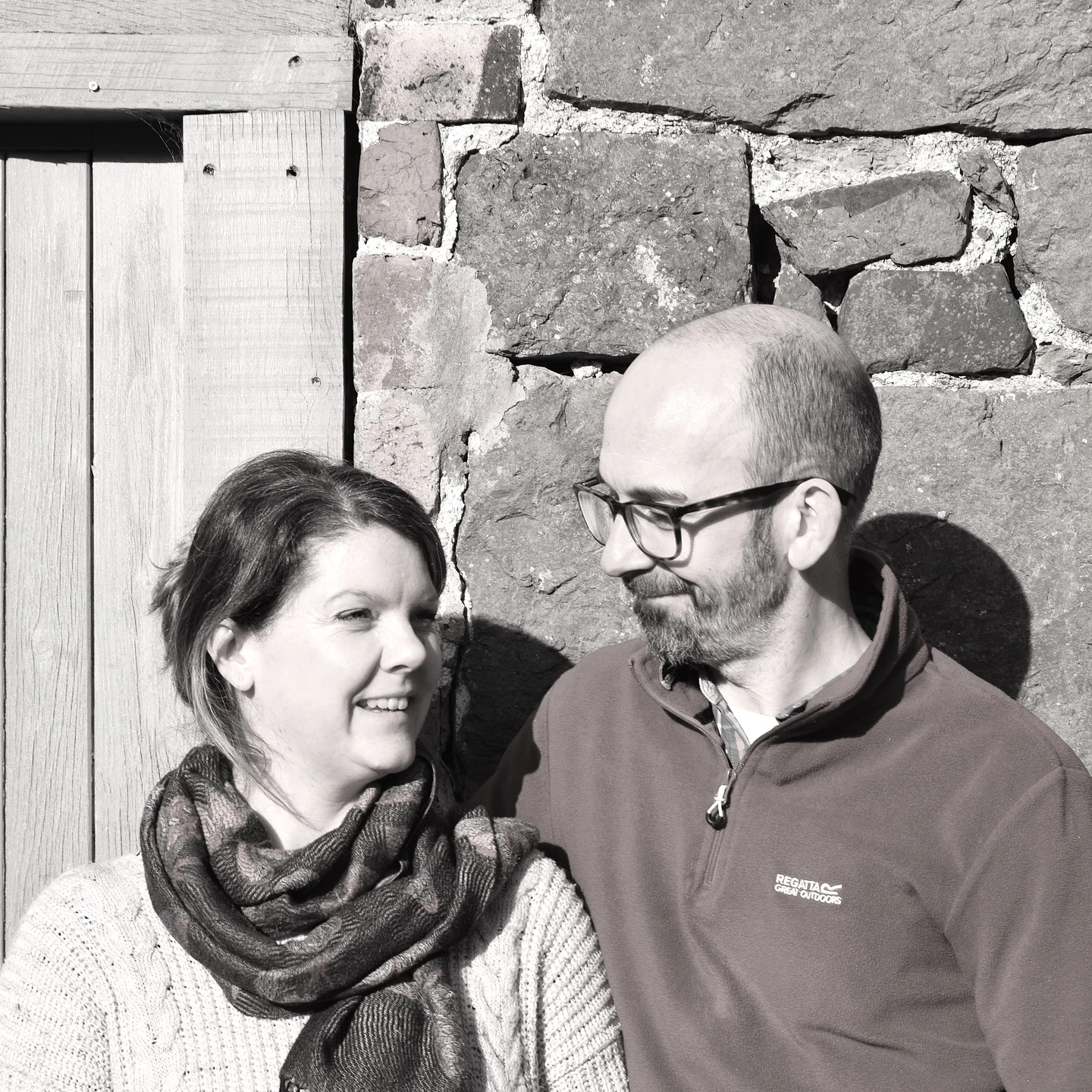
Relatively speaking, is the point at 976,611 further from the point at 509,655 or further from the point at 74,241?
the point at 74,241

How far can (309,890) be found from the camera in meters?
1.65

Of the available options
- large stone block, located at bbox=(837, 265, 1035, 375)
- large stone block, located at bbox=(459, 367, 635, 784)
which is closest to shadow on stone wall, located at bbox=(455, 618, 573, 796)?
large stone block, located at bbox=(459, 367, 635, 784)

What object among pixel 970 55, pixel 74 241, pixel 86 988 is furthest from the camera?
pixel 74 241

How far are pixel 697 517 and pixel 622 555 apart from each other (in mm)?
137

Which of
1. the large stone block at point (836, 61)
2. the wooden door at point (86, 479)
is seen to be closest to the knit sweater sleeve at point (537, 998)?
the wooden door at point (86, 479)

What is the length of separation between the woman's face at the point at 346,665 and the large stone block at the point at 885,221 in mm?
990

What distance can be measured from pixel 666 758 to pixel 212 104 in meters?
1.41

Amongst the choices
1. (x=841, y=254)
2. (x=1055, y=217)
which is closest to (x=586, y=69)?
(x=841, y=254)

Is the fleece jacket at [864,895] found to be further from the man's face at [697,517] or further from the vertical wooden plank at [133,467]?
the vertical wooden plank at [133,467]

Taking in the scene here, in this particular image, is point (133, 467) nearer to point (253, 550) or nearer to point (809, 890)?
point (253, 550)

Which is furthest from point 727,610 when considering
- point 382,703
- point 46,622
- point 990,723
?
point 46,622

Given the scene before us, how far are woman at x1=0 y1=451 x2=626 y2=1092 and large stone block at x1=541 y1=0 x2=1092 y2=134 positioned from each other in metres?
0.92

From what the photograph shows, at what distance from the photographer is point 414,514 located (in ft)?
6.01

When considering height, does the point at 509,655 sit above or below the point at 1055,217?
below
